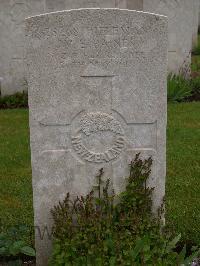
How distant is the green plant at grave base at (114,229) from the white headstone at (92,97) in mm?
85

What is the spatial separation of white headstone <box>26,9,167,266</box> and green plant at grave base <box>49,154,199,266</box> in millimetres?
85

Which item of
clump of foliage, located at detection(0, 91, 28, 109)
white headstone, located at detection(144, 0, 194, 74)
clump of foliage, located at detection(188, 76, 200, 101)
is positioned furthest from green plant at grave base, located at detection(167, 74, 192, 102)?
clump of foliage, located at detection(0, 91, 28, 109)

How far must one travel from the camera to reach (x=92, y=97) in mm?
3078

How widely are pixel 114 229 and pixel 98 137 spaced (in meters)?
0.54

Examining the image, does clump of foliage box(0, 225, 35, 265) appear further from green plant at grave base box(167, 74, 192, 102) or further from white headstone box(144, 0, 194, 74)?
white headstone box(144, 0, 194, 74)

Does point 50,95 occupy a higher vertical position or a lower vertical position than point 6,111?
higher

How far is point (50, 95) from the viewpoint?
3.06 meters

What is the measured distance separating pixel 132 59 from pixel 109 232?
3.20ft

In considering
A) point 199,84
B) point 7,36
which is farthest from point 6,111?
point 199,84

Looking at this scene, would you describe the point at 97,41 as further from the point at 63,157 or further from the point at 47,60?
the point at 63,157

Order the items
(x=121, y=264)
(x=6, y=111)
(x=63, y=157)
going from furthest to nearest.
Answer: (x=6, y=111), (x=63, y=157), (x=121, y=264)

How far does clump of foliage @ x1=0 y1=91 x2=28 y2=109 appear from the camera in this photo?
7.89 m

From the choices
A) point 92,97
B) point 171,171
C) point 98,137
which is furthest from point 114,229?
point 171,171

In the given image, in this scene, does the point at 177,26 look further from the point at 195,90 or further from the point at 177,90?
the point at 177,90
